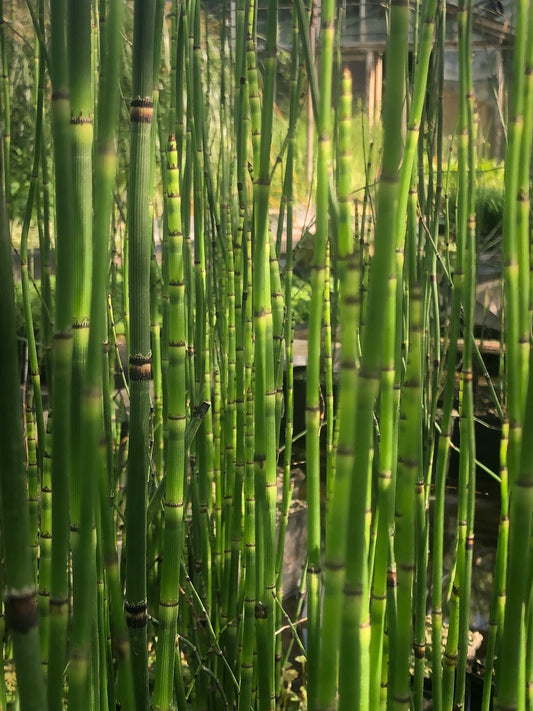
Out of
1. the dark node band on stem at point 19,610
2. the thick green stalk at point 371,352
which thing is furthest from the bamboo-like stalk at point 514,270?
the dark node band on stem at point 19,610

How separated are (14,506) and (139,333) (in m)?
0.23

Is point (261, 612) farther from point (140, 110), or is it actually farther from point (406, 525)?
point (140, 110)

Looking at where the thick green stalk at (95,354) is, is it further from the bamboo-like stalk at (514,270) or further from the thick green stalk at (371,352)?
the bamboo-like stalk at (514,270)

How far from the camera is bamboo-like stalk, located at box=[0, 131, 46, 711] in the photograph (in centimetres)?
40

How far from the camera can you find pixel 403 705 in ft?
2.04

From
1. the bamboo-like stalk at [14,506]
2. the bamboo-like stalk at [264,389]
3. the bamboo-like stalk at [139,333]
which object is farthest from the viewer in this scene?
the bamboo-like stalk at [264,389]

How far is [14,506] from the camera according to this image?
0.40 metres

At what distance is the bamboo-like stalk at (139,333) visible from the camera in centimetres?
54

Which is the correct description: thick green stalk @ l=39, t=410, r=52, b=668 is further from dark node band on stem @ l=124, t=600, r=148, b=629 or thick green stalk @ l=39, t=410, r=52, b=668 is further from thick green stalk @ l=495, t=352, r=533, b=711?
thick green stalk @ l=495, t=352, r=533, b=711

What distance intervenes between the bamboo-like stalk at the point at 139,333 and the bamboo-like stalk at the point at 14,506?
18 cm

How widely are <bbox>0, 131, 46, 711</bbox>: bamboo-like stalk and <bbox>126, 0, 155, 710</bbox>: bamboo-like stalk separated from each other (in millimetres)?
185

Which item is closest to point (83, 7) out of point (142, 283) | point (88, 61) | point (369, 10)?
point (88, 61)

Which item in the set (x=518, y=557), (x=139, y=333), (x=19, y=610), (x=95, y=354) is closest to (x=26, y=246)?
(x=139, y=333)

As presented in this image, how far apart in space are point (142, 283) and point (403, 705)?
1.45ft
